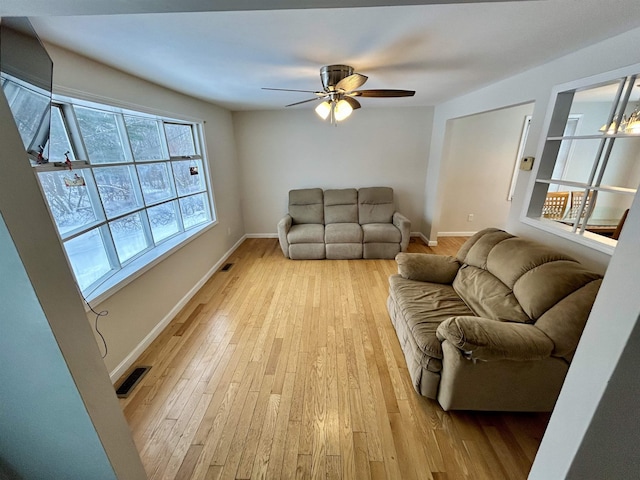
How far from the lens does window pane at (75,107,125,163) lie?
1.79 metres

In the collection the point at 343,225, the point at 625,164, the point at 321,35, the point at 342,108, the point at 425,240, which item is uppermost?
the point at 321,35

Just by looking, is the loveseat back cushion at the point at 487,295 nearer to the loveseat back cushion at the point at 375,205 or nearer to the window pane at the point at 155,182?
the loveseat back cushion at the point at 375,205

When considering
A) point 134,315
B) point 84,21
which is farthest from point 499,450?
point 84,21

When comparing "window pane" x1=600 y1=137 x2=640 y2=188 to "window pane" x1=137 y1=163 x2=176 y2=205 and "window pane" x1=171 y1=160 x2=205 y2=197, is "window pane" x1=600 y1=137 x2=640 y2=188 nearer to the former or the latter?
"window pane" x1=171 y1=160 x2=205 y2=197

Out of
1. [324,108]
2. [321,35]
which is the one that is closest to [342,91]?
[324,108]

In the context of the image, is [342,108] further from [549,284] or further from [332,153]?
[332,153]

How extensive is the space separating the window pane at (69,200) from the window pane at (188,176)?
1103 mm

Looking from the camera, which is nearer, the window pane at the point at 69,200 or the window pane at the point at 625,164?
the window pane at the point at 69,200

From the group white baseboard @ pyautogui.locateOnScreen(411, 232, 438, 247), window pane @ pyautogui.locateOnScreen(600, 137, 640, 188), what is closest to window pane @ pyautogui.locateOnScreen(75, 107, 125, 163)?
white baseboard @ pyautogui.locateOnScreen(411, 232, 438, 247)

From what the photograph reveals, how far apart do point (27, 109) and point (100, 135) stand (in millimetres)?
1003

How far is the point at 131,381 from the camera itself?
72.1 inches

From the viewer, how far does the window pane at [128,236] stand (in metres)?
2.08

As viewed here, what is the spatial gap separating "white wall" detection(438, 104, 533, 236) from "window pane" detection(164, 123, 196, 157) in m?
3.52

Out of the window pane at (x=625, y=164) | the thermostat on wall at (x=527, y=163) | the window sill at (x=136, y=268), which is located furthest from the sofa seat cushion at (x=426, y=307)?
the window pane at (x=625, y=164)
